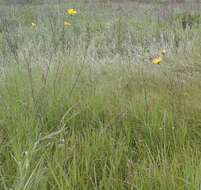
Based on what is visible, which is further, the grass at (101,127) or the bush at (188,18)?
the bush at (188,18)

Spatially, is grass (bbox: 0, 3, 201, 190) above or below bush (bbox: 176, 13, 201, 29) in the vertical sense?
below

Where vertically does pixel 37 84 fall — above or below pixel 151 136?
above

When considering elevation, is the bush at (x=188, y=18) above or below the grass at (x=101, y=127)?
above

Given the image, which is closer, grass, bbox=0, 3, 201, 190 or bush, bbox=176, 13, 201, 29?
grass, bbox=0, 3, 201, 190

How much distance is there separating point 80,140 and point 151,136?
366mm

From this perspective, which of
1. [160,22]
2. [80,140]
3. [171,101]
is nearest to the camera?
[80,140]

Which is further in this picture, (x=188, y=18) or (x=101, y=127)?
(x=188, y=18)

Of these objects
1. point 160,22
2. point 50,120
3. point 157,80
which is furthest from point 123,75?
point 160,22

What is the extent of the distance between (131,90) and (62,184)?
110 cm

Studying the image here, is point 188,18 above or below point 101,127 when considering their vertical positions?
above

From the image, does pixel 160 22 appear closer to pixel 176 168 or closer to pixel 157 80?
pixel 157 80

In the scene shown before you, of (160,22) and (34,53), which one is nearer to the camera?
(34,53)

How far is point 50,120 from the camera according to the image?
185 centimetres

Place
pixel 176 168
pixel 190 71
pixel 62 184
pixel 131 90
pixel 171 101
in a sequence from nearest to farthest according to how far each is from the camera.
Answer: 1. pixel 62 184
2. pixel 176 168
3. pixel 171 101
4. pixel 131 90
5. pixel 190 71
